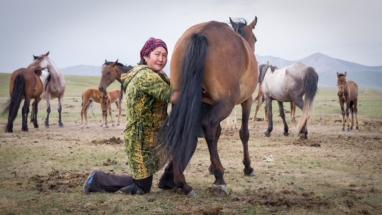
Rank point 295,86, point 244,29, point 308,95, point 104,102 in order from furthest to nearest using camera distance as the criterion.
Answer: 1. point 104,102
2. point 295,86
3. point 308,95
4. point 244,29

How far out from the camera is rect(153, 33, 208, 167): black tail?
9.50 ft

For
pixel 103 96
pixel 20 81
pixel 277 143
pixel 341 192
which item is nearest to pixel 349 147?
pixel 277 143

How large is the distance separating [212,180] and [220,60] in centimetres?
183

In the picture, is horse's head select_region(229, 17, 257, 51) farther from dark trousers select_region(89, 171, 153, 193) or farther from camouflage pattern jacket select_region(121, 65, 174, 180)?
dark trousers select_region(89, 171, 153, 193)

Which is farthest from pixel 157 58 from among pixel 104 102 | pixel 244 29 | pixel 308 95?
pixel 104 102

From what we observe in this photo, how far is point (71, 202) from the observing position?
2.93 metres

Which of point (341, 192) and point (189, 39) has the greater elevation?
point (189, 39)

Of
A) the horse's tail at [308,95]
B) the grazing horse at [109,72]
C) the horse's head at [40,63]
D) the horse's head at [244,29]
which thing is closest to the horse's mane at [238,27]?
the horse's head at [244,29]

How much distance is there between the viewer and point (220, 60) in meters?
3.10

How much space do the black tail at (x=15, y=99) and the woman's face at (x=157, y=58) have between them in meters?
7.80

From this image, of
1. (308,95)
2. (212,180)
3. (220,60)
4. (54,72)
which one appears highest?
(54,72)

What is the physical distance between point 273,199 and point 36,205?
2.60m

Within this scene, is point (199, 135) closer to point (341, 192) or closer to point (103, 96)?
point (341, 192)

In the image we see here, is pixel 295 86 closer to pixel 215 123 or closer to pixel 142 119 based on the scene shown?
pixel 215 123
